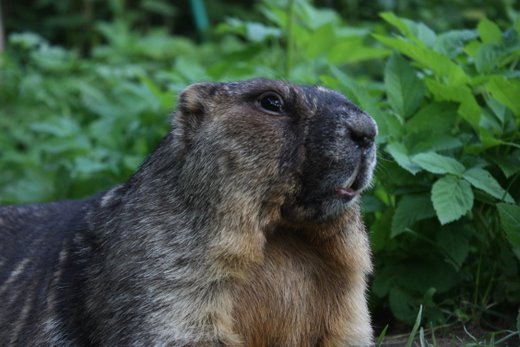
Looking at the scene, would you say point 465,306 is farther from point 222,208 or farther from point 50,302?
point 50,302

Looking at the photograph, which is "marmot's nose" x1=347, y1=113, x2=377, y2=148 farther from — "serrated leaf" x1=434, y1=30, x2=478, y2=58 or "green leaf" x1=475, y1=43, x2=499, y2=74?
"serrated leaf" x1=434, y1=30, x2=478, y2=58

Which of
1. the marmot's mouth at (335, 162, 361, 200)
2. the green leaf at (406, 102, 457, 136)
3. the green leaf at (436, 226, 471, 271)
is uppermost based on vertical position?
the marmot's mouth at (335, 162, 361, 200)

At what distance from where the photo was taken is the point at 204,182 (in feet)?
13.2

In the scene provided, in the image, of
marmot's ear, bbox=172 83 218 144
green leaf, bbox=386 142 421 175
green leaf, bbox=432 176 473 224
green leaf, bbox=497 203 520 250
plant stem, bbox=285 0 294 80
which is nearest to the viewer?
marmot's ear, bbox=172 83 218 144

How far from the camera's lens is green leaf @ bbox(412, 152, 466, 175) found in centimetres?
481

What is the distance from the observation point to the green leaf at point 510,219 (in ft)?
15.1

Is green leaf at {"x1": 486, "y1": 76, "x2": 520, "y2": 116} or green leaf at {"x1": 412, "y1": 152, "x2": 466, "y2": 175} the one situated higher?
green leaf at {"x1": 486, "y1": 76, "x2": 520, "y2": 116}

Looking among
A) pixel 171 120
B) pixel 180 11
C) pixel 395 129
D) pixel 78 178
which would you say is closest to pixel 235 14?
pixel 180 11

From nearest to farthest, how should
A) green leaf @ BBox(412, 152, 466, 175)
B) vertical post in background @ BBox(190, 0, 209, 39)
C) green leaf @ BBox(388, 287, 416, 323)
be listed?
green leaf @ BBox(412, 152, 466, 175) → green leaf @ BBox(388, 287, 416, 323) → vertical post in background @ BBox(190, 0, 209, 39)

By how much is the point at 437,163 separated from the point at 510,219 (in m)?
0.49

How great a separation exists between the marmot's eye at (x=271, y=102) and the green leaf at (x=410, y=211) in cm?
121

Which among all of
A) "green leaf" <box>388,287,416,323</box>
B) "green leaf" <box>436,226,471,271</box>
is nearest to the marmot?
"green leaf" <box>388,287,416,323</box>

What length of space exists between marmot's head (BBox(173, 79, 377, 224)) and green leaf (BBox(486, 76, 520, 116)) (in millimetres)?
1212

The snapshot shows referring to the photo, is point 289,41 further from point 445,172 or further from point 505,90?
point 445,172
